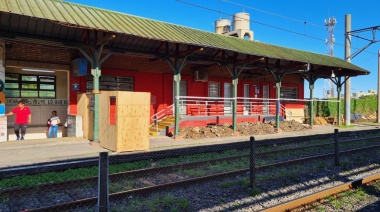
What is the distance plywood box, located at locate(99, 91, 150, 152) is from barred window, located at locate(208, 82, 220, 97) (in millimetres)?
9391

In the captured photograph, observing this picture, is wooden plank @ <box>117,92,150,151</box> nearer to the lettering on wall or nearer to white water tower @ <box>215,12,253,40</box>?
the lettering on wall

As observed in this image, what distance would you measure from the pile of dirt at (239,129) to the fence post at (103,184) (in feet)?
34.9

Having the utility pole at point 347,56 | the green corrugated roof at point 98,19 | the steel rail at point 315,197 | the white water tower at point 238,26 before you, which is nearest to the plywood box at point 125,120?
the green corrugated roof at point 98,19

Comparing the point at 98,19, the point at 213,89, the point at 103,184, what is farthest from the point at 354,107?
the point at 103,184

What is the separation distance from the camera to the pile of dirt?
48.5ft

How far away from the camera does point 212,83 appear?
19.9 metres

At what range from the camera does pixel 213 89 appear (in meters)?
20.0

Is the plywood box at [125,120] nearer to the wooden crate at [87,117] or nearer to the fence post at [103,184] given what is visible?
the wooden crate at [87,117]

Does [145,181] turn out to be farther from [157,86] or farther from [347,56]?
[347,56]

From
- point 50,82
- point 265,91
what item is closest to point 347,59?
point 265,91

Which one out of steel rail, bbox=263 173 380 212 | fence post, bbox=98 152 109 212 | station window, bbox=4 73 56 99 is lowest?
steel rail, bbox=263 173 380 212

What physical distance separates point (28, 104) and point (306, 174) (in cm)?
1243

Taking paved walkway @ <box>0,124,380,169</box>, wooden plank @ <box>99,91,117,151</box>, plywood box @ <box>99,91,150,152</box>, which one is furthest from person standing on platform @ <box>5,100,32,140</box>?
plywood box @ <box>99,91,150,152</box>

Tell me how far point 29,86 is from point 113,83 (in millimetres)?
3894
